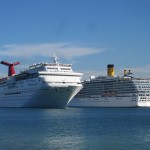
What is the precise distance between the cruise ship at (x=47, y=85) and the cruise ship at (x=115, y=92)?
89.5 ft

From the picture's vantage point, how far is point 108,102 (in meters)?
115

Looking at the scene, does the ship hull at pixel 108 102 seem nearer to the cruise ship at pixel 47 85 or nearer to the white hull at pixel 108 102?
the white hull at pixel 108 102

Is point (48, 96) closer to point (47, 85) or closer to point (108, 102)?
point (47, 85)

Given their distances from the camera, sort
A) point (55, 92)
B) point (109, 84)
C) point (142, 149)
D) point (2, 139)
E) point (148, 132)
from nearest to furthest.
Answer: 1. point (142, 149)
2. point (2, 139)
3. point (148, 132)
4. point (55, 92)
5. point (109, 84)

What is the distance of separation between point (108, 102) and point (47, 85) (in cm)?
3357

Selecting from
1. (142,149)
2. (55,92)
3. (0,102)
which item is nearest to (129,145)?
(142,149)

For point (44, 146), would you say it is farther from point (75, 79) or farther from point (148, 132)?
point (75, 79)

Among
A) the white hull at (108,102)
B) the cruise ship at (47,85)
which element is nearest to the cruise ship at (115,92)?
the white hull at (108,102)

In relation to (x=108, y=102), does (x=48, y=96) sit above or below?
above

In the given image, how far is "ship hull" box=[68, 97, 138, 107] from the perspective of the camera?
11281 cm

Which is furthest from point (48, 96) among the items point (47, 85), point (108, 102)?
point (108, 102)

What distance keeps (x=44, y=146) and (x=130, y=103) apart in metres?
80.4

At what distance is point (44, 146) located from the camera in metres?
33.9

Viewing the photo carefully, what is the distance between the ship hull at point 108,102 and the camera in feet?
370
